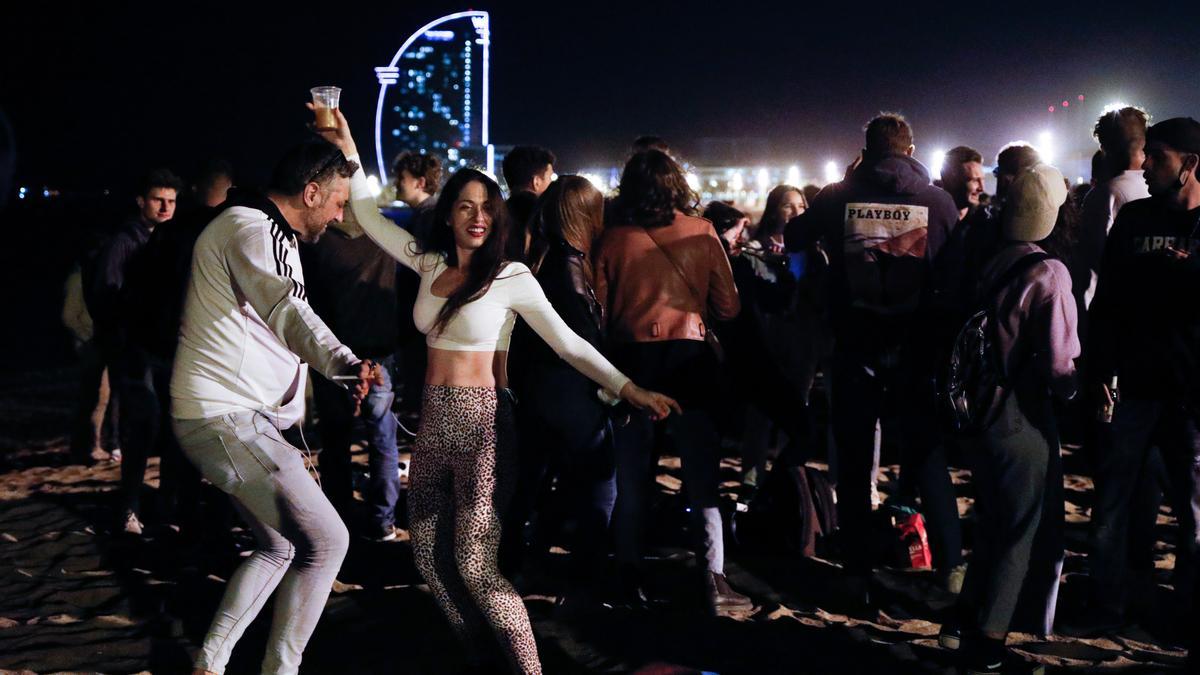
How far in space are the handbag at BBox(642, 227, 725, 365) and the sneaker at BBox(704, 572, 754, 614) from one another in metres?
0.97


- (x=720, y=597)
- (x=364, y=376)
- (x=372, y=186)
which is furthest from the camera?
(x=372, y=186)

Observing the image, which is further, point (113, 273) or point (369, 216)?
point (113, 273)

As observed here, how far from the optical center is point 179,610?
16.4ft

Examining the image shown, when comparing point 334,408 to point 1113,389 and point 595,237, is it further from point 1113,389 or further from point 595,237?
point 1113,389

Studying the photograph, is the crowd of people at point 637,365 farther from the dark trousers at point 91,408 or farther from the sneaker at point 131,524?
the dark trousers at point 91,408

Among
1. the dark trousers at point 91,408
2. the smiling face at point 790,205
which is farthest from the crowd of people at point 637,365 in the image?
the dark trousers at point 91,408

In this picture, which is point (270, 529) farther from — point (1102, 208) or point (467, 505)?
point (1102, 208)

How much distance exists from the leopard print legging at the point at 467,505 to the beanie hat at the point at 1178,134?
284cm

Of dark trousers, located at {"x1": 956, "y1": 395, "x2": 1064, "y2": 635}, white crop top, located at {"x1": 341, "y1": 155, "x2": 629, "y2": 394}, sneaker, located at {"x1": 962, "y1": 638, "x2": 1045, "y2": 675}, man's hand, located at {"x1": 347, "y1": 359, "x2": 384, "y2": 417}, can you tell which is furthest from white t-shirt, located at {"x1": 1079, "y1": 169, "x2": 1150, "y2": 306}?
man's hand, located at {"x1": 347, "y1": 359, "x2": 384, "y2": 417}

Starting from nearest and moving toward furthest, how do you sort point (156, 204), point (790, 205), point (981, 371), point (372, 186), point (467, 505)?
point (467, 505), point (981, 371), point (156, 204), point (790, 205), point (372, 186)

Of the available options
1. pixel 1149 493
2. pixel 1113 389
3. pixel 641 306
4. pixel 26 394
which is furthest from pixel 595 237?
pixel 26 394

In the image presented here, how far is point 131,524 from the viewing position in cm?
618

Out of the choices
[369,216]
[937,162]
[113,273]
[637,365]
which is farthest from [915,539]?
[937,162]

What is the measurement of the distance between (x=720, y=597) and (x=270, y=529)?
2.08 m
